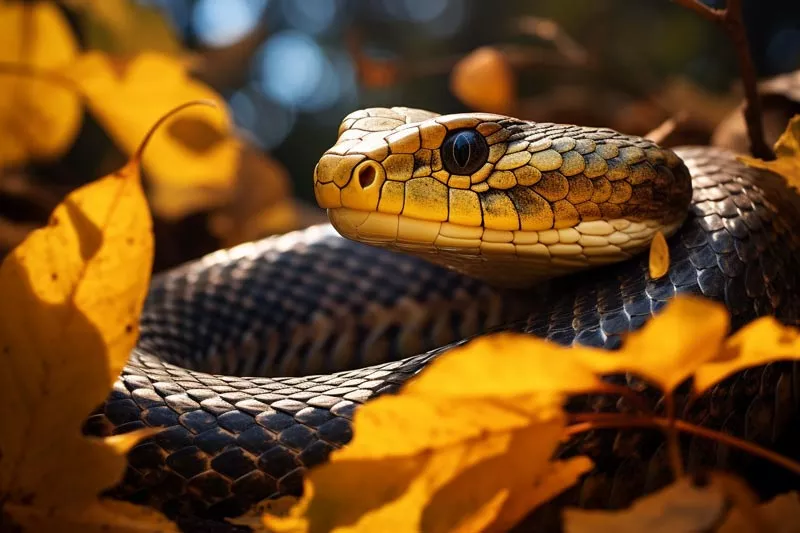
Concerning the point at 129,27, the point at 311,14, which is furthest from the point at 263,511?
the point at 311,14

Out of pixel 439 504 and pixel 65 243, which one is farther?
pixel 65 243

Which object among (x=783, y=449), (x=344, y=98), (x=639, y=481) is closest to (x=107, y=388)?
(x=639, y=481)

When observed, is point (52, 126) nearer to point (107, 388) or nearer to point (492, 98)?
point (492, 98)

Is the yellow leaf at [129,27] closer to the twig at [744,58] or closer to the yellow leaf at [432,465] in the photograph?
the twig at [744,58]

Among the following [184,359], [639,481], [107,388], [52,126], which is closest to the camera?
[107,388]

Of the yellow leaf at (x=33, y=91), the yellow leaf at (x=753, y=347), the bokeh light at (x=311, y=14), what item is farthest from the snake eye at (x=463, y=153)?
the bokeh light at (x=311, y=14)

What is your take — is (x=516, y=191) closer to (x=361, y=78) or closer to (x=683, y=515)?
(x=683, y=515)

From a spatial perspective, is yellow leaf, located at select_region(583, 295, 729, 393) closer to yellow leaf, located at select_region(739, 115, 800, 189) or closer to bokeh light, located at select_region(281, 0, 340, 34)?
yellow leaf, located at select_region(739, 115, 800, 189)
